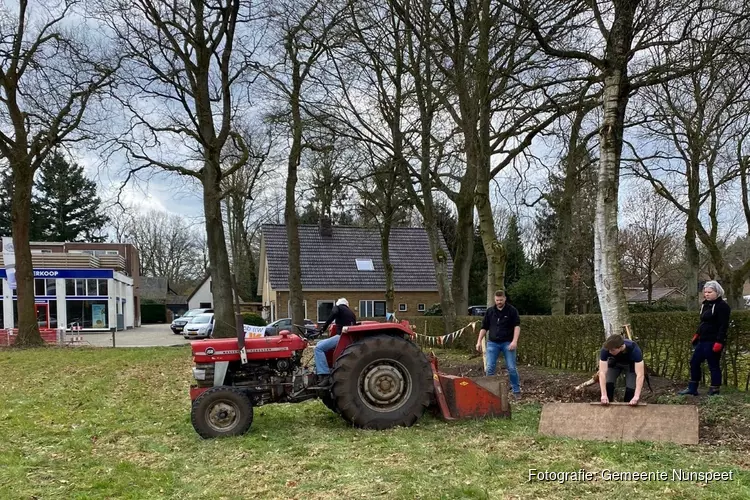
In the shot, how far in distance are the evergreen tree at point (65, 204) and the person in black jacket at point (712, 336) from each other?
2073 inches

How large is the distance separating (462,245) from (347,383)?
13161 mm

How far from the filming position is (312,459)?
5645 mm

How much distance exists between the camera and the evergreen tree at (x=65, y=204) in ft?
171

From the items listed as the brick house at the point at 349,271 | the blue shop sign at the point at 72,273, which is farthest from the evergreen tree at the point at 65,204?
the brick house at the point at 349,271

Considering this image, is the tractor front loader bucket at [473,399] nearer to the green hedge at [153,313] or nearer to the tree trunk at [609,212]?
the tree trunk at [609,212]

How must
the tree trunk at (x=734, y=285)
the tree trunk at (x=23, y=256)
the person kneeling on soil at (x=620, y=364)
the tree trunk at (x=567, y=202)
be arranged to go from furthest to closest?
the tree trunk at (x=734, y=285), the tree trunk at (x=23, y=256), the tree trunk at (x=567, y=202), the person kneeling on soil at (x=620, y=364)

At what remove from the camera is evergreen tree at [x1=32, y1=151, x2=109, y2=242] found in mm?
52031

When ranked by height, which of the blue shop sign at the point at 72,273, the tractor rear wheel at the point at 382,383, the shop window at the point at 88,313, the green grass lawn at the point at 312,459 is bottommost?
the green grass lawn at the point at 312,459

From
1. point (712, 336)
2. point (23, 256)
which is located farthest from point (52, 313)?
point (712, 336)

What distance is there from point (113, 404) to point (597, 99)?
30.8 feet

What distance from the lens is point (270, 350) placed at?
716 cm

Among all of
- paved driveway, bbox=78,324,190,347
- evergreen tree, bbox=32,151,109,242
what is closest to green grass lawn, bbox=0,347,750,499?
paved driveway, bbox=78,324,190,347

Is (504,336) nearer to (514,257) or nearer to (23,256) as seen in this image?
(23,256)

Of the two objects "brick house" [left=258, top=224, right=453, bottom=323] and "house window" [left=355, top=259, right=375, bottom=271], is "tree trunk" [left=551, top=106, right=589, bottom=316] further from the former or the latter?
"house window" [left=355, top=259, right=375, bottom=271]
